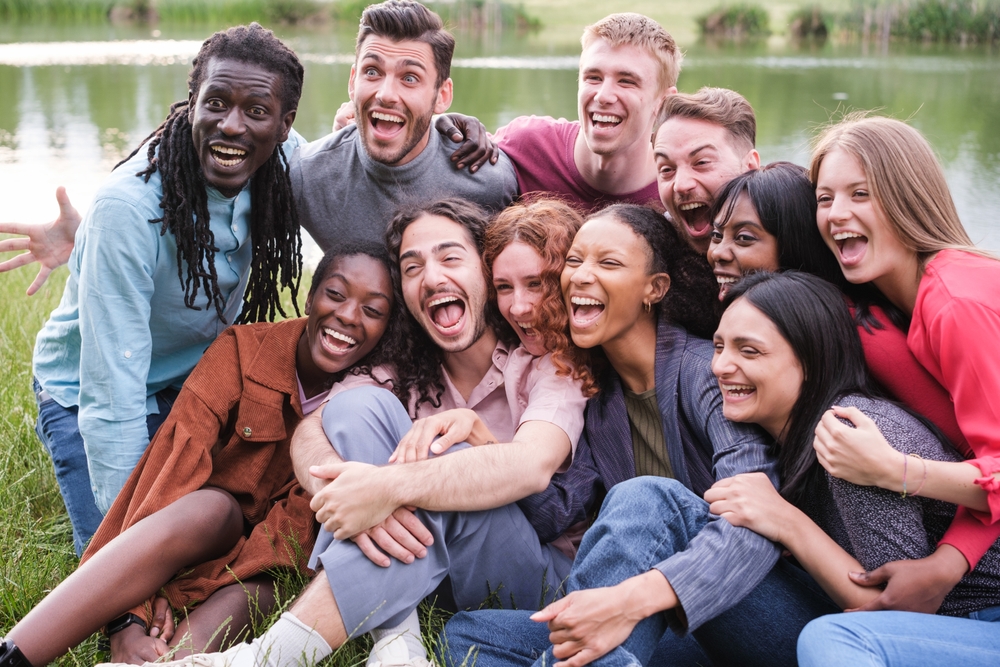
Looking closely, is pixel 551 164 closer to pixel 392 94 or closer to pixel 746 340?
pixel 392 94

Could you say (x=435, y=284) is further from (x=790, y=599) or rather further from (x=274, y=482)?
(x=790, y=599)

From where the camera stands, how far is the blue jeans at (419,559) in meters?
3.00

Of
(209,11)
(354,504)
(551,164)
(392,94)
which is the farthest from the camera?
(209,11)

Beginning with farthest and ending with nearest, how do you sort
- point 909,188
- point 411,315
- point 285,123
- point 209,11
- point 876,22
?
point 209,11 < point 876,22 < point 285,123 < point 411,315 < point 909,188

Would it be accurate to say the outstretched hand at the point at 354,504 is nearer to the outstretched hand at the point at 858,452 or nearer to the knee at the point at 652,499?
the knee at the point at 652,499

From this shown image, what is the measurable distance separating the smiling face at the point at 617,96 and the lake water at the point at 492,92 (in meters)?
5.59

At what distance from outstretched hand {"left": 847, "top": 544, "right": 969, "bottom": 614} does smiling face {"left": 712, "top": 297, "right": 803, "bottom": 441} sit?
0.60 meters

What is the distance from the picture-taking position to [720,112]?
3.98 m

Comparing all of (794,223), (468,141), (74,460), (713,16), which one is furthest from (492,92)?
(713,16)

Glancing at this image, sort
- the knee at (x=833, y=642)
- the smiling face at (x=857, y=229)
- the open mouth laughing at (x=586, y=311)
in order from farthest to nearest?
the open mouth laughing at (x=586, y=311) → the smiling face at (x=857, y=229) → the knee at (x=833, y=642)

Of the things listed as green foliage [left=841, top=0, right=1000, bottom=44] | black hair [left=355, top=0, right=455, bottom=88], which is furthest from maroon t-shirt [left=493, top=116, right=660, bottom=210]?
green foliage [left=841, top=0, right=1000, bottom=44]

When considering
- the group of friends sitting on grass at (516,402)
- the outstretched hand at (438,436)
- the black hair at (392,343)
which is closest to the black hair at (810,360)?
the group of friends sitting on grass at (516,402)

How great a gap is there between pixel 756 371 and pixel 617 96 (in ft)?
7.01

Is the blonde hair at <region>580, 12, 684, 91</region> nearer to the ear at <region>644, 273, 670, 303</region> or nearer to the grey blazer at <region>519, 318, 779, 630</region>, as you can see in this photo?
the ear at <region>644, 273, 670, 303</region>
